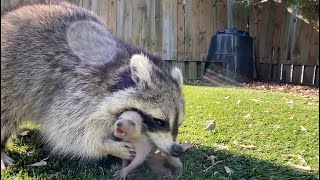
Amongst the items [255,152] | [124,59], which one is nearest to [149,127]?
[124,59]

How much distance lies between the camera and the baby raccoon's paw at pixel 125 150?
227 cm

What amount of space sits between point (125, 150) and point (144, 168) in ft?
0.45

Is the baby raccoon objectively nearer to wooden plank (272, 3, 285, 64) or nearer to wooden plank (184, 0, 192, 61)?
wooden plank (272, 3, 285, 64)

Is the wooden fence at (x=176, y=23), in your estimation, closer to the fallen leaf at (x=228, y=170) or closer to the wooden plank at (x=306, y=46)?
the fallen leaf at (x=228, y=170)

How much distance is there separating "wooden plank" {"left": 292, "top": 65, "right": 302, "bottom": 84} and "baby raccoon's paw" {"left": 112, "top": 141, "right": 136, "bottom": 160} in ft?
3.44

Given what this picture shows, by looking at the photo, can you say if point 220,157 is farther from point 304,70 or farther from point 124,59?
point 304,70

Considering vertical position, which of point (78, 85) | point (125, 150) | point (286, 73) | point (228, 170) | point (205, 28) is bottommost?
point (228, 170)

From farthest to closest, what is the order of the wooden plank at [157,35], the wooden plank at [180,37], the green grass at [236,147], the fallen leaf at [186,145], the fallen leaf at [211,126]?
the wooden plank at [180,37]
the wooden plank at [157,35]
the fallen leaf at [211,126]
the fallen leaf at [186,145]
the green grass at [236,147]

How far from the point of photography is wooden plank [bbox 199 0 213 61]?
543 cm

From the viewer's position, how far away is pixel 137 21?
17.8ft

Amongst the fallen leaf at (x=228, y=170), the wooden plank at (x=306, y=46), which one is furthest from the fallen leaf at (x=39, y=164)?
the wooden plank at (x=306, y=46)

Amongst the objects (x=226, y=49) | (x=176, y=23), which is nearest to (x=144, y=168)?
(x=226, y=49)

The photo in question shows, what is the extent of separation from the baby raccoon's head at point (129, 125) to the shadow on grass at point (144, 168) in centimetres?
22

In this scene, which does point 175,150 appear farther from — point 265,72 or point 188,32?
point 188,32
